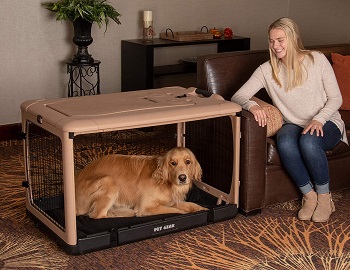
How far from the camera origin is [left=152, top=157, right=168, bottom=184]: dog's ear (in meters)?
3.10

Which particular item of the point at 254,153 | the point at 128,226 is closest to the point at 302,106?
the point at 254,153

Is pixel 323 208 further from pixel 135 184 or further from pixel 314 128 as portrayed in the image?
pixel 135 184

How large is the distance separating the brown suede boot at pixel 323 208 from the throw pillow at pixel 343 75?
870 mm

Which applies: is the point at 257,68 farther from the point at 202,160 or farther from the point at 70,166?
the point at 70,166

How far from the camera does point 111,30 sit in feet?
16.5

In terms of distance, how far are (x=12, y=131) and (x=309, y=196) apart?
2400 millimetres

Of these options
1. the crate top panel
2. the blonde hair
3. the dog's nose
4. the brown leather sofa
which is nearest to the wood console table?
the brown leather sofa

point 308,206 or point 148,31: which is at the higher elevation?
point 148,31

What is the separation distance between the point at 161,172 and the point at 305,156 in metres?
0.74

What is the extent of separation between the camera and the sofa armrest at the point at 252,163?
10.4 feet

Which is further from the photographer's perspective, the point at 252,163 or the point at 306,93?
the point at 306,93

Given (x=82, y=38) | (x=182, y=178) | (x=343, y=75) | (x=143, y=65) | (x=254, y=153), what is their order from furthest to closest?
(x=143, y=65) < (x=82, y=38) < (x=343, y=75) < (x=254, y=153) < (x=182, y=178)

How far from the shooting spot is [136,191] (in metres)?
3.14

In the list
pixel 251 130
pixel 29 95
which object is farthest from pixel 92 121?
pixel 29 95
